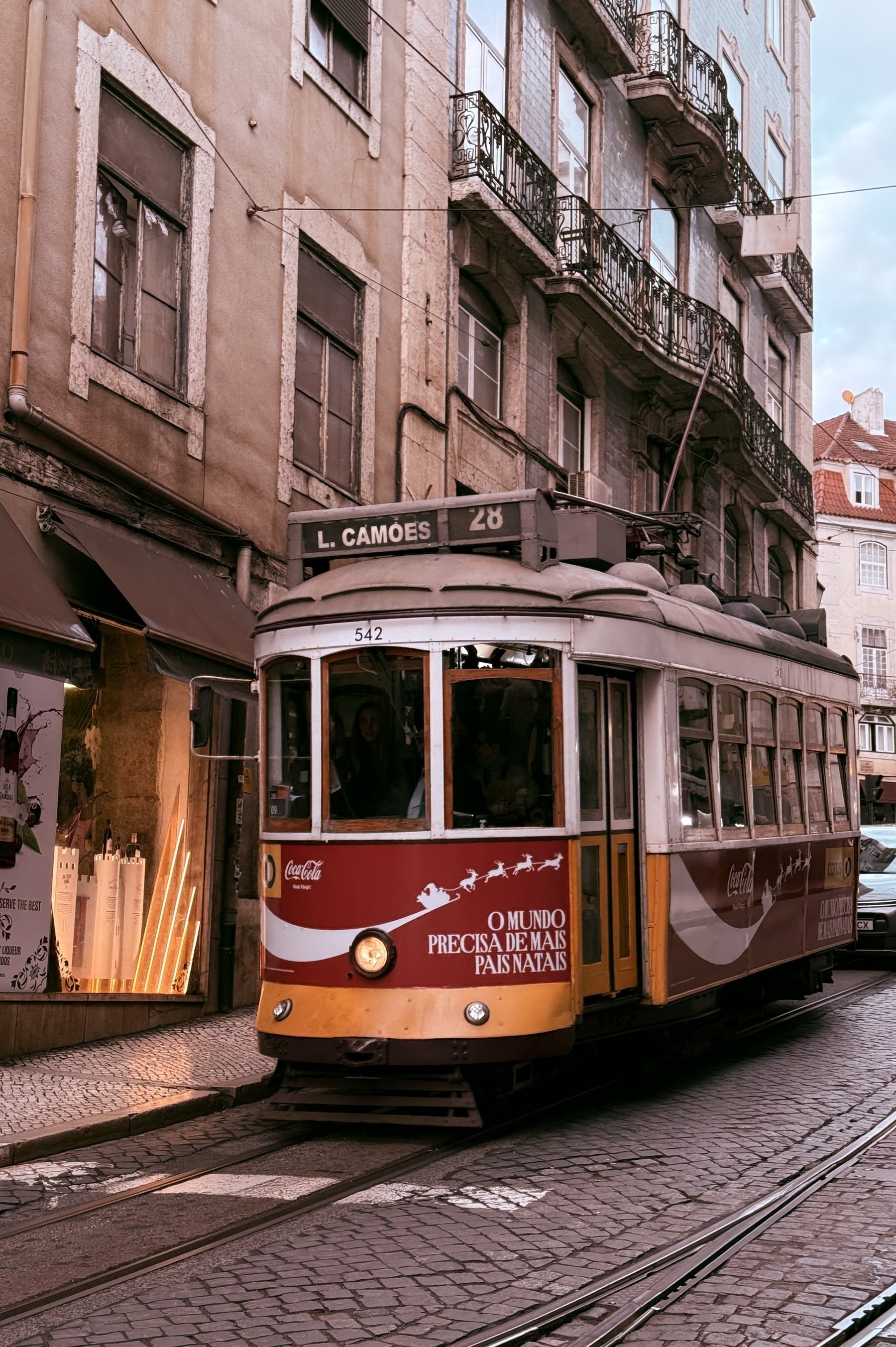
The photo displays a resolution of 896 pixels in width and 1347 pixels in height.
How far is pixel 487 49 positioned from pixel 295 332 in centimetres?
608

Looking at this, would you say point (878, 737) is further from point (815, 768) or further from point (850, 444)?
point (815, 768)

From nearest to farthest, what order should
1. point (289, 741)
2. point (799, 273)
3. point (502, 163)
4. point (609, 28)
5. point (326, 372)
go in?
point (289, 741) → point (326, 372) → point (502, 163) → point (609, 28) → point (799, 273)

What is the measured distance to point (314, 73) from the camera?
1423cm

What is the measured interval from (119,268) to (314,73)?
A: 3.82 metres

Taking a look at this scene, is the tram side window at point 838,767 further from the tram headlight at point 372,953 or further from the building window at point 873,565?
the building window at point 873,565

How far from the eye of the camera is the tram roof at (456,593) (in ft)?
25.8

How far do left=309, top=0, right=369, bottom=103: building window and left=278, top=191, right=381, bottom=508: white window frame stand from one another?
60.0 inches

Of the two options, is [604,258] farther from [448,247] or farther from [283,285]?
[283,285]

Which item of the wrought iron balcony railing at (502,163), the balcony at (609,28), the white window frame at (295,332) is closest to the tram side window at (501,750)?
the white window frame at (295,332)

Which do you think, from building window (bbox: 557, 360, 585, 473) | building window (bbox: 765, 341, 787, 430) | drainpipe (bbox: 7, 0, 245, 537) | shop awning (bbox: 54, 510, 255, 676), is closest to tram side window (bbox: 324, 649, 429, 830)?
shop awning (bbox: 54, 510, 255, 676)

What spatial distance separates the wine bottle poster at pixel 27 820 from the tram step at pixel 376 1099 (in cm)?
281

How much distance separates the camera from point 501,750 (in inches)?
308

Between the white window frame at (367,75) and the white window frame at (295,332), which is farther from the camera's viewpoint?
the white window frame at (367,75)

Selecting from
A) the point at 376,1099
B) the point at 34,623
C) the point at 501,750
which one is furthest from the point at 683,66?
the point at 376,1099
